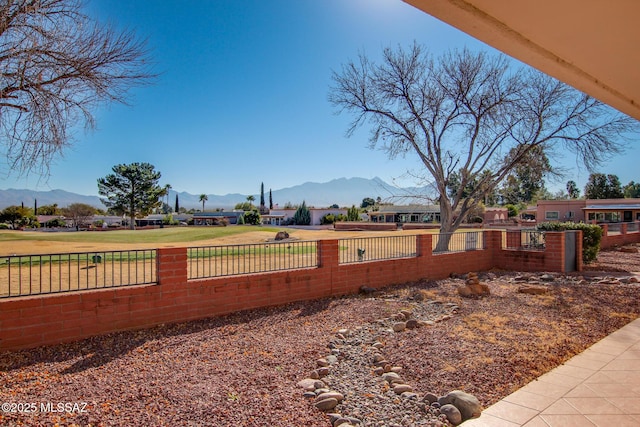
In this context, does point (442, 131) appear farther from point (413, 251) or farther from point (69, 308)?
point (69, 308)

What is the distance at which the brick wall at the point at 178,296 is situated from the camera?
488 cm

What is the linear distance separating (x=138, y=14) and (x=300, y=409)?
6.25 metres

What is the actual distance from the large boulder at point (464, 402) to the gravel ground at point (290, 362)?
0.20 metres

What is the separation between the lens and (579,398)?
3.33 m

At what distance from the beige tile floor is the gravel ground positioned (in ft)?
0.66

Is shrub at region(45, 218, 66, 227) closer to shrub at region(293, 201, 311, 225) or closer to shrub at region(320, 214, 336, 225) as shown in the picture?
shrub at region(293, 201, 311, 225)

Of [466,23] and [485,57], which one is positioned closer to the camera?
[466,23]

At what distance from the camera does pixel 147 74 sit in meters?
5.77

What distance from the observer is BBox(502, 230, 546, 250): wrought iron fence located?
459 inches

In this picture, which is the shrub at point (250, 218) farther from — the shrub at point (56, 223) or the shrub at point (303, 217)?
the shrub at point (56, 223)

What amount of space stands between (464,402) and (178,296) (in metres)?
4.69

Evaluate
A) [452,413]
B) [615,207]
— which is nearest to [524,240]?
[452,413]

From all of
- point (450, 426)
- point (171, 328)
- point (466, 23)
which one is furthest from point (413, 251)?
point (466, 23)

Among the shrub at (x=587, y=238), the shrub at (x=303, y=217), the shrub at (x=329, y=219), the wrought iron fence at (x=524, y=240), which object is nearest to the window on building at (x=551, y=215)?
the shrub at (x=329, y=219)
